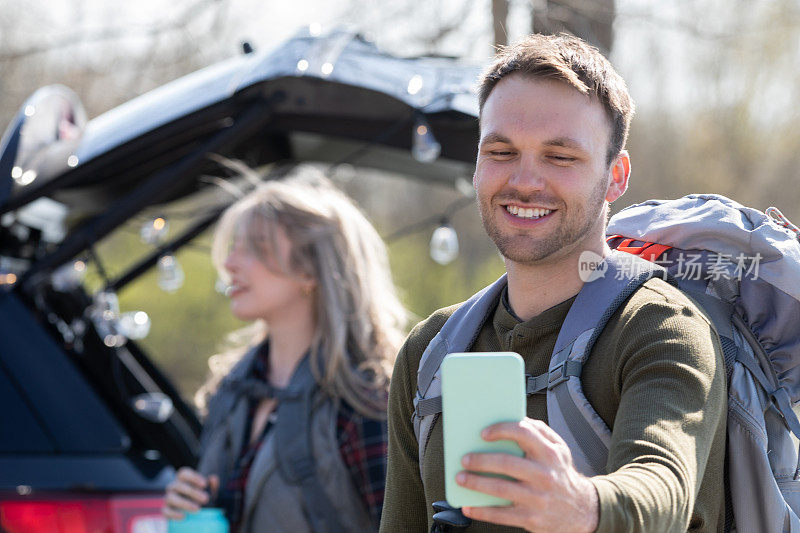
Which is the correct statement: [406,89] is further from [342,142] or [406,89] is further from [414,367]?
[414,367]

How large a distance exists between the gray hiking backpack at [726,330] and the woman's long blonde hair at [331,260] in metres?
1.51

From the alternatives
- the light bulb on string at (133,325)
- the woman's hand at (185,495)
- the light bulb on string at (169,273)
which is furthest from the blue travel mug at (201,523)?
the light bulb on string at (169,273)

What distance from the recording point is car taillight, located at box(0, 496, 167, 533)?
288 cm

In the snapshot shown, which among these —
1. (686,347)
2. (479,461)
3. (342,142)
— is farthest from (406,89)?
(479,461)

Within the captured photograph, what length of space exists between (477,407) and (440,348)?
595mm

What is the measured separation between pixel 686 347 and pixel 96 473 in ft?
6.85

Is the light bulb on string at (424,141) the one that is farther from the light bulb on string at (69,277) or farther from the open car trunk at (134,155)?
the light bulb on string at (69,277)

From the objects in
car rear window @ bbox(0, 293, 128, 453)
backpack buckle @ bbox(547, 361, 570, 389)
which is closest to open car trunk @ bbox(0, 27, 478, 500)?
car rear window @ bbox(0, 293, 128, 453)

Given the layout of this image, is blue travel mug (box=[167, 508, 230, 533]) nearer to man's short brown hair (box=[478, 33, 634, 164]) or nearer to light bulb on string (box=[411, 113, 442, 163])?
light bulb on string (box=[411, 113, 442, 163])

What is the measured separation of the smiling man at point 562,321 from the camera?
142 cm

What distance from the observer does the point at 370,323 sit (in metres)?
3.58

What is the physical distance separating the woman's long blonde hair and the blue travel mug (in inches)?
23.6

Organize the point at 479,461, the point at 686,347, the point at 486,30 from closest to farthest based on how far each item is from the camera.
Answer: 1. the point at 479,461
2. the point at 686,347
3. the point at 486,30

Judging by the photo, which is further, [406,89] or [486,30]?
[486,30]
